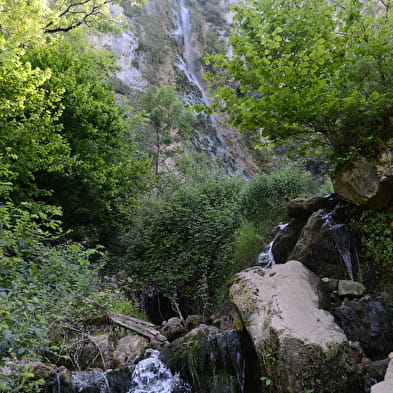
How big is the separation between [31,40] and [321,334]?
36.4ft

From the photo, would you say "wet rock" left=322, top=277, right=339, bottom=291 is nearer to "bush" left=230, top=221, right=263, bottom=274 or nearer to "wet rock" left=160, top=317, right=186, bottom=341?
"bush" left=230, top=221, right=263, bottom=274

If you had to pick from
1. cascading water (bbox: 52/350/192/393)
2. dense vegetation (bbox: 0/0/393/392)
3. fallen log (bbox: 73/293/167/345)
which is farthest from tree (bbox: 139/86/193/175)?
cascading water (bbox: 52/350/192/393)

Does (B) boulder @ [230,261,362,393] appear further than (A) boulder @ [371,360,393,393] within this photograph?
Yes

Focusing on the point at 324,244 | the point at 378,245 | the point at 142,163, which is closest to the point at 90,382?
the point at 324,244

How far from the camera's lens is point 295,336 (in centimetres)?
426

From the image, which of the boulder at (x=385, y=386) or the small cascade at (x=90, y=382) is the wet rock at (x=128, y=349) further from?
the boulder at (x=385, y=386)

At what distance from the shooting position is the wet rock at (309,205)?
23.1 ft

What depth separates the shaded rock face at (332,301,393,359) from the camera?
4.67m

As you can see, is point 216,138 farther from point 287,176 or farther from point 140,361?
point 140,361

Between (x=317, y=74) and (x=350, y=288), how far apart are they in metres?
3.71

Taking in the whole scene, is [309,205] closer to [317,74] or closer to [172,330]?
[317,74]

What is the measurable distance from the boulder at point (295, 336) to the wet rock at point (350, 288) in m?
0.38

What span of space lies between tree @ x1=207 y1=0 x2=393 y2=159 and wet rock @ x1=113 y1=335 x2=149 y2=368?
4.70m

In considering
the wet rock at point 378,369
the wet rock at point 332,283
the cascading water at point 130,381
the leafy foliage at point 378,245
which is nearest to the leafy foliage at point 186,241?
the cascading water at point 130,381
